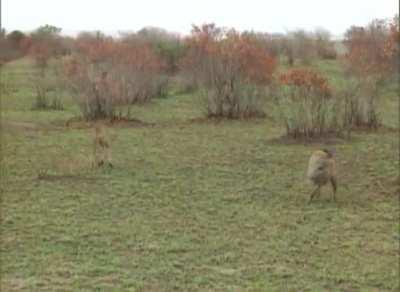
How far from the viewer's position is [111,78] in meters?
21.8

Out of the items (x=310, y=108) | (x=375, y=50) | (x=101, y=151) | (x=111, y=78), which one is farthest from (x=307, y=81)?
(x=111, y=78)

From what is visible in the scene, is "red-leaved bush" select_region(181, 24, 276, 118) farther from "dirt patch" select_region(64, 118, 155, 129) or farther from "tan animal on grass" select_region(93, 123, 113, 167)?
"tan animal on grass" select_region(93, 123, 113, 167)

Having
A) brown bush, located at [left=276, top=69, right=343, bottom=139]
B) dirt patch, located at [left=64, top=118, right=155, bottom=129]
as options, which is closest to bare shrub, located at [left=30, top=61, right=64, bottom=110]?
dirt patch, located at [left=64, top=118, right=155, bottom=129]

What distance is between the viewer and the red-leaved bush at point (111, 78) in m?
20.5

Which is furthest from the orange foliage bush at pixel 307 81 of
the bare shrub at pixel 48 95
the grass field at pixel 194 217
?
the bare shrub at pixel 48 95

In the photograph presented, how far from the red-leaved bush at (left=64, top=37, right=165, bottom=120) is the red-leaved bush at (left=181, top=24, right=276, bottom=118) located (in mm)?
2280

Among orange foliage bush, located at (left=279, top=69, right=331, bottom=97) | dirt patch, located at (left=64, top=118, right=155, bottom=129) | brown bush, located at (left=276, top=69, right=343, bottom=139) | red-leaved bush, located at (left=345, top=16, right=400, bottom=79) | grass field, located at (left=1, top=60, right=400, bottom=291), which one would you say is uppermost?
red-leaved bush, located at (left=345, top=16, right=400, bottom=79)

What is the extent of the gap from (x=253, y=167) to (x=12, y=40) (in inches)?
1415

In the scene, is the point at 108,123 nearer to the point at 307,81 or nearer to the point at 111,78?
the point at 111,78

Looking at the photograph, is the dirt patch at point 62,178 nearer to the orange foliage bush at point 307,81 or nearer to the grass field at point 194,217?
the grass field at point 194,217

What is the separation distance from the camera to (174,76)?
3275 centimetres

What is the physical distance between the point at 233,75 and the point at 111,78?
11.1ft

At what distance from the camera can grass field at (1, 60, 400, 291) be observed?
7.52 metres

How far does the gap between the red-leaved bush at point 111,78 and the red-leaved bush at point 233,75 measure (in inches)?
89.8
